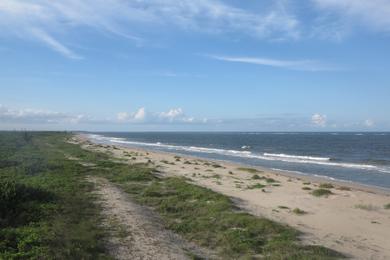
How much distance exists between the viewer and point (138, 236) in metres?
10.6

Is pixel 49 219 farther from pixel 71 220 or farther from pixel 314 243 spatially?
pixel 314 243

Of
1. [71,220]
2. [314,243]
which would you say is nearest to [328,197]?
[314,243]

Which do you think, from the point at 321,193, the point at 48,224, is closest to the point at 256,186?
the point at 321,193

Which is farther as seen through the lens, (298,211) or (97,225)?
(298,211)

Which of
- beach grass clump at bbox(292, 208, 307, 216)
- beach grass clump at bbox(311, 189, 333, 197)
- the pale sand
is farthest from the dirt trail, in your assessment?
beach grass clump at bbox(311, 189, 333, 197)

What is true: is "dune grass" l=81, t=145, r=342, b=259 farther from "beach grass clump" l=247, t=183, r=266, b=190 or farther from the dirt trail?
"beach grass clump" l=247, t=183, r=266, b=190

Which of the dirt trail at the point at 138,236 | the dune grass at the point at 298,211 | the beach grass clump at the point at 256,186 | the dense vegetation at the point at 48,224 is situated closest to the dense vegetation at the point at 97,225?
the dense vegetation at the point at 48,224

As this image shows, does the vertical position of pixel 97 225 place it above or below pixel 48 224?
below

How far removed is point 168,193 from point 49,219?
691 cm

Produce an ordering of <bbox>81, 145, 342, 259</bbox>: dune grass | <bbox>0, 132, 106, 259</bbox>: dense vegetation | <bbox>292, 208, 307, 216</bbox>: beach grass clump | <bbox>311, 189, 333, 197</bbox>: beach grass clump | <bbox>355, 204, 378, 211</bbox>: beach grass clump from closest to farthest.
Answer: <bbox>0, 132, 106, 259</bbox>: dense vegetation
<bbox>81, 145, 342, 259</bbox>: dune grass
<bbox>292, 208, 307, 216</bbox>: beach grass clump
<bbox>355, 204, 378, 211</bbox>: beach grass clump
<bbox>311, 189, 333, 197</bbox>: beach grass clump

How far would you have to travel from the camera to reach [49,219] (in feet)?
37.4

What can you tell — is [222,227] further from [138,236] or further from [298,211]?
[298,211]

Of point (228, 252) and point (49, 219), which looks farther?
point (49, 219)

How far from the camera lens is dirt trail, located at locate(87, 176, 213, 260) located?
9312 millimetres
